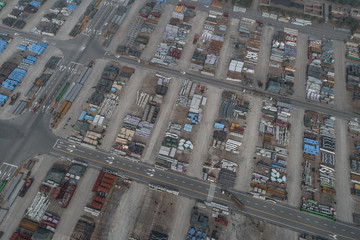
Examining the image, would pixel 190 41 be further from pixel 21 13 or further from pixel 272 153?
pixel 21 13

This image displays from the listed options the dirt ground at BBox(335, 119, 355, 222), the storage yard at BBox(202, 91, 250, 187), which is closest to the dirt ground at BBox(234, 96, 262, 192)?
the storage yard at BBox(202, 91, 250, 187)

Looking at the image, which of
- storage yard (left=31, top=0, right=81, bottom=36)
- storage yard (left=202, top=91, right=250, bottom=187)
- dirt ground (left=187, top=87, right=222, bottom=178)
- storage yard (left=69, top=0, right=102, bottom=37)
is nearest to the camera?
storage yard (left=202, top=91, right=250, bottom=187)

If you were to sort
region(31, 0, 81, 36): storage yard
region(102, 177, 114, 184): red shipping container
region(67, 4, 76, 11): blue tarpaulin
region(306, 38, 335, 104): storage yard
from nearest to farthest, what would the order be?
region(102, 177, 114, 184): red shipping container
region(306, 38, 335, 104): storage yard
region(31, 0, 81, 36): storage yard
region(67, 4, 76, 11): blue tarpaulin

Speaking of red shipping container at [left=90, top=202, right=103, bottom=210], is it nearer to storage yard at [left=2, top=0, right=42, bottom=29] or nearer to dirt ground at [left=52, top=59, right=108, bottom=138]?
dirt ground at [left=52, top=59, right=108, bottom=138]

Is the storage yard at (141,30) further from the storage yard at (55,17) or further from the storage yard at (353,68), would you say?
the storage yard at (353,68)

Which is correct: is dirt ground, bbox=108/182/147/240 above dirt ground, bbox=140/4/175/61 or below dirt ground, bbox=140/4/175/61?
below

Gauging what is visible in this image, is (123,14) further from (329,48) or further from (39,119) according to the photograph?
(329,48)

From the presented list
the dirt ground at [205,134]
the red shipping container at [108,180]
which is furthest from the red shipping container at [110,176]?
the dirt ground at [205,134]
